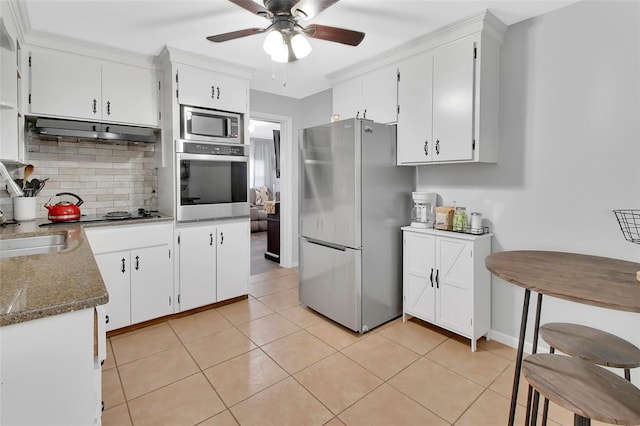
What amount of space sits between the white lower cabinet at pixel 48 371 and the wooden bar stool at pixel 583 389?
1.41 m

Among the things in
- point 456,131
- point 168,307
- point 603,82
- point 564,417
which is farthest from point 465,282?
point 168,307

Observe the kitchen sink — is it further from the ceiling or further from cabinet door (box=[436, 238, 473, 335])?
cabinet door (box=[436, 238, 473, 335])

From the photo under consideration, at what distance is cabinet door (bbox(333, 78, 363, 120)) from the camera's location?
3260 mm

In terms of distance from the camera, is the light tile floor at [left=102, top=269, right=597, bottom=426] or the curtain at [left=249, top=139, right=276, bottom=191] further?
the curtain at [left=249, top=139, right=276, bottom=191]

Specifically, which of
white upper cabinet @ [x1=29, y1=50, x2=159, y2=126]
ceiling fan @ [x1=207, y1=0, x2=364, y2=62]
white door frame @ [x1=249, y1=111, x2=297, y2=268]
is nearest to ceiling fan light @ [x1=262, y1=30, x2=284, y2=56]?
ceiling fan @ [x1=207, y1=0, x2=364, y2=62]

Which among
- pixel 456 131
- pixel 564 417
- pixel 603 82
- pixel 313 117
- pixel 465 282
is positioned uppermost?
pixel 313 117

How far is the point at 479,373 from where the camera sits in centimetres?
216

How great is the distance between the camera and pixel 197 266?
3.10 m

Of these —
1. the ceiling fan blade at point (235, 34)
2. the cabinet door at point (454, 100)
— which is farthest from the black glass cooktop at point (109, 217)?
the cabinet door at point (454, 100)

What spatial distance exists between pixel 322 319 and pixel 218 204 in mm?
1490

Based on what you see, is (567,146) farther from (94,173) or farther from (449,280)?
(94,173)

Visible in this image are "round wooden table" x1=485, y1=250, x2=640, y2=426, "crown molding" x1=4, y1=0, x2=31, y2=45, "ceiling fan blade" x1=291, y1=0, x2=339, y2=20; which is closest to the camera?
"round wooden table" x1=485, y1=250, x2=640, y2=426

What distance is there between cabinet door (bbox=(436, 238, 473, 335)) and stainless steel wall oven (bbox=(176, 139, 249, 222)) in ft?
6.51

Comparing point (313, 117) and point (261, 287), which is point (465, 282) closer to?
point (261, 287)
